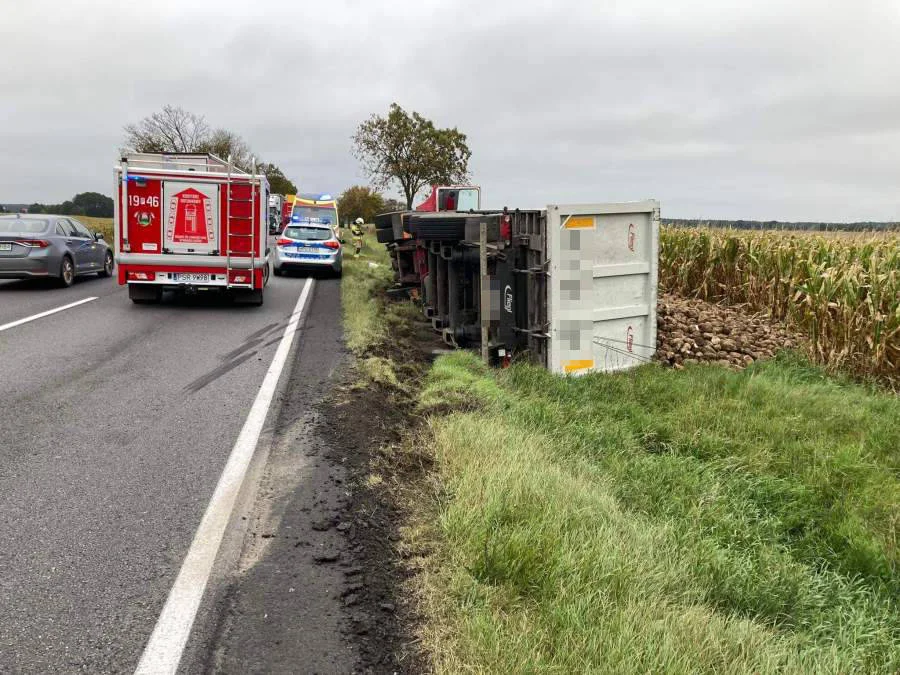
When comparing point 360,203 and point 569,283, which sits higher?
point 360,203

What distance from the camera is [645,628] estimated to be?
311cm

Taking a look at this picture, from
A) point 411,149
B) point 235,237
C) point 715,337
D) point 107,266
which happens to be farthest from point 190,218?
point 411,149

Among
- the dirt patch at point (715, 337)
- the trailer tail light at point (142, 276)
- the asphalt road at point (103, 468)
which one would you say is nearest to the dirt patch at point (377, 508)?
the asphalt road at point (103, 468)

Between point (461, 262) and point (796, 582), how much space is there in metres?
7.16

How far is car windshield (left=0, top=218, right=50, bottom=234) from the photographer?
52.5ft

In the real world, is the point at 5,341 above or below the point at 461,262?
below

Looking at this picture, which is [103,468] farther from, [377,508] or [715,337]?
[715,337]

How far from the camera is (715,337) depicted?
10.3m

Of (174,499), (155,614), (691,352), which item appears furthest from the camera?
(691,352)

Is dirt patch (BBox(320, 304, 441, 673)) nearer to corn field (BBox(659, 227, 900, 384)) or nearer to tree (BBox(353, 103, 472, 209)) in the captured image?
corn field (BBox(659, 227, 900, 384))

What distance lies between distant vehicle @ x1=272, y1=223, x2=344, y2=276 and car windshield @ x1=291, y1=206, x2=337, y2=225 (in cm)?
178

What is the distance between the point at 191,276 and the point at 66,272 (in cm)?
485

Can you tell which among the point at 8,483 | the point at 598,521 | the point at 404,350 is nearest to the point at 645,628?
the point at 598,521

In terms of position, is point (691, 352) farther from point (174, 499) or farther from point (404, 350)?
point (174, 499)
